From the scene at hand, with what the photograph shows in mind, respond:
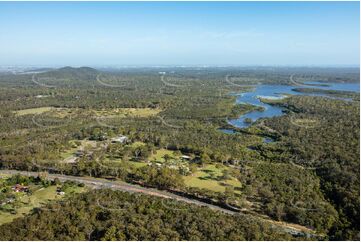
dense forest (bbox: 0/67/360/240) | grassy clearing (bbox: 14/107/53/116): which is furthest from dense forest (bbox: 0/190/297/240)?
grassy clearing (bbox: 14/107/53/116)

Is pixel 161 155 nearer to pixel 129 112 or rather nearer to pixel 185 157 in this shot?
pixel 185 157

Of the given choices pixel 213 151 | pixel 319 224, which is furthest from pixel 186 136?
pixel 319 224

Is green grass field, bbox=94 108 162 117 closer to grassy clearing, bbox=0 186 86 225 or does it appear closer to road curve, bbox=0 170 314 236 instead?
road curve, bbox=0 170 314 236

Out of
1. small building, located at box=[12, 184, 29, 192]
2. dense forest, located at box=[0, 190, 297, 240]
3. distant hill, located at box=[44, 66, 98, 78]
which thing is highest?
distant hill, located at box=[44, 66, 98, 78]

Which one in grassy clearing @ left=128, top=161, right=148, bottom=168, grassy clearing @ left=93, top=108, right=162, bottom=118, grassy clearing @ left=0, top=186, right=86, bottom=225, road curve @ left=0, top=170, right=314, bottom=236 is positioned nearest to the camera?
road curve @ left=0, top=170, right=314, bottom=236

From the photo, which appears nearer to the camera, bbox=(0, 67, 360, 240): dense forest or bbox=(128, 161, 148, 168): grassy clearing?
bbox=(0, 67, 360, 240): dense forest

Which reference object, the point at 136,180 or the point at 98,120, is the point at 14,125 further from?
the point at 136,180
